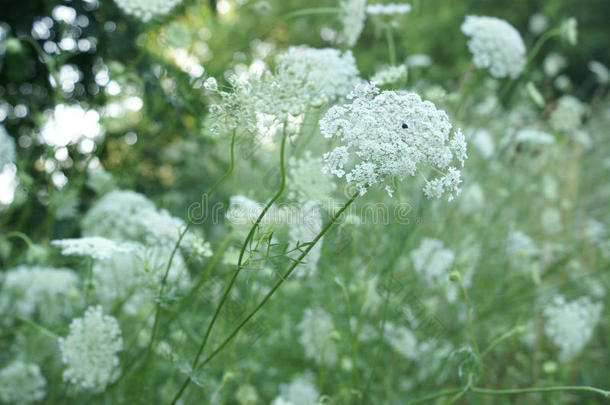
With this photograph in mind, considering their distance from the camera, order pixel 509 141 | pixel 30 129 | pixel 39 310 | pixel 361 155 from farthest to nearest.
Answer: pixel 30 129 → pixel 509 141 → pixel 39 310 → pixel 361 155

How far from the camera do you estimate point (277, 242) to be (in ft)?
4.96

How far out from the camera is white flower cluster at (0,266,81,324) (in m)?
2.26

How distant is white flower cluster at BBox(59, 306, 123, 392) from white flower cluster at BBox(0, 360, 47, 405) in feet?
1.75

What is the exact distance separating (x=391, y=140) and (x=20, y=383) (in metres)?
1.83

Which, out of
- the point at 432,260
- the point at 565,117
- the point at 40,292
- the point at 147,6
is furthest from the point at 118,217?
the point at 565,117

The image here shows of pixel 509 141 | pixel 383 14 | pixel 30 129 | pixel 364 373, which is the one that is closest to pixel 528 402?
pixel 364 373

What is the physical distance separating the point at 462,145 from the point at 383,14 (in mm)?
1507

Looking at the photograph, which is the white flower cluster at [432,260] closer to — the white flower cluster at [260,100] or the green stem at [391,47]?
the green stem at [391,47]

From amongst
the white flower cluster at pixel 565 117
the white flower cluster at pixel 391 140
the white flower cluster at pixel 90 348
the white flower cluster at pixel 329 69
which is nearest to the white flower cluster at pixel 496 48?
the white flower cluster at pixel 329 69

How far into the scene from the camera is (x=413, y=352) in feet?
7.91

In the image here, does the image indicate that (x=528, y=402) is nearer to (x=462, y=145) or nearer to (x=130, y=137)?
(x=462, y=145)

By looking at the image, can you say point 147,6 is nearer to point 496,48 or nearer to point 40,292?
point 40,292

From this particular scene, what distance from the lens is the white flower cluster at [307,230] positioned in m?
1.68

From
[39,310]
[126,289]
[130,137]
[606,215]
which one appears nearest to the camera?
[126,289]
